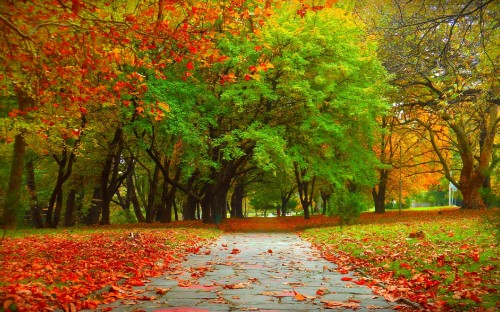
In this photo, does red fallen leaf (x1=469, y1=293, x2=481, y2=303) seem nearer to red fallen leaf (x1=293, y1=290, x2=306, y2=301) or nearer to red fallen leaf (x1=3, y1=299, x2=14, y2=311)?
red fallen leaf (x1=293, y1=290, x2=306, y2=301)

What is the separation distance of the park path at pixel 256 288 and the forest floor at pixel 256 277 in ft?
0.05

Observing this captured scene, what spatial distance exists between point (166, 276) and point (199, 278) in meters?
0.67

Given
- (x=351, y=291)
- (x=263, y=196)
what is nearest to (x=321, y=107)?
(x=351, y=291)

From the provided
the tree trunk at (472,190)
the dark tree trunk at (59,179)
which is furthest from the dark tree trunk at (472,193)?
the dark tree trunk at (59,179)

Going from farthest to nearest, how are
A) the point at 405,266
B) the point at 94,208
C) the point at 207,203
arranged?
1. the point at 94,208
2. the point at 207,203
3. the point at 405,266

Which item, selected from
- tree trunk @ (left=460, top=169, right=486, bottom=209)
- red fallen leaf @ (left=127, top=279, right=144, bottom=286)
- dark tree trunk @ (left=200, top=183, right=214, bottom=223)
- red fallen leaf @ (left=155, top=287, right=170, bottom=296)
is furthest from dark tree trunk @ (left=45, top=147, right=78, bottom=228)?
tree trunk @ (left=460, top=169, right=486, bottom=209)

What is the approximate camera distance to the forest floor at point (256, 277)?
548cm

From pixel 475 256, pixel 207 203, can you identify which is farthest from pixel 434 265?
pixel 207 203

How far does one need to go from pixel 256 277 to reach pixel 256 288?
1.09 meters

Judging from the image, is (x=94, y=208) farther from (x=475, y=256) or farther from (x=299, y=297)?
(x=299, y=297)

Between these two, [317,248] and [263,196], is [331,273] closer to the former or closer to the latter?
[317,248]

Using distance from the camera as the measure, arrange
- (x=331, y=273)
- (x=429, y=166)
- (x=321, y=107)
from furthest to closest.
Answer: (x=429, y=166) < (x=321, y=107) < (x=331, y=273)

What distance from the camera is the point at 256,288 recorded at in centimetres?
675

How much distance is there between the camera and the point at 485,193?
2344cm
